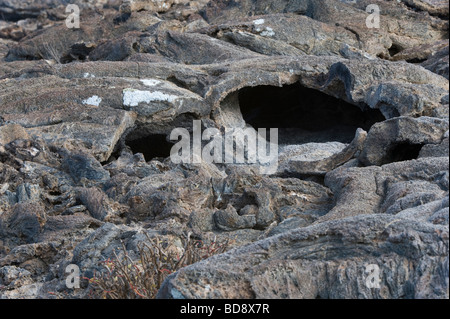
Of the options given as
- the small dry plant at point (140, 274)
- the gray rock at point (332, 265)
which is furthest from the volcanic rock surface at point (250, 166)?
the small dry plant at point (140, 274)

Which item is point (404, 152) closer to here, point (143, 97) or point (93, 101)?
→ point (143, 97)

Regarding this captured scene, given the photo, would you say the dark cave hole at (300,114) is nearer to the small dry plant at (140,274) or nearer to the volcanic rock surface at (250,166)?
the volcanic rock surface at (250,166)

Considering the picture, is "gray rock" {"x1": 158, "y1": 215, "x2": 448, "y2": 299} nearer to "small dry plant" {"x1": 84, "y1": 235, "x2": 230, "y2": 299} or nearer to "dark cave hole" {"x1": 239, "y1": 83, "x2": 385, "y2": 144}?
"small dry plant" {"x1": 84, "y1": 235, "x2": 230, "y2": 299}

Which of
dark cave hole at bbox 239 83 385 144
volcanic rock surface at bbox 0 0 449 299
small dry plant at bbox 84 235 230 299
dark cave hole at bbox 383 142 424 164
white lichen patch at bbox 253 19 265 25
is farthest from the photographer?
white lichen patch at bbox 253 19 265 25

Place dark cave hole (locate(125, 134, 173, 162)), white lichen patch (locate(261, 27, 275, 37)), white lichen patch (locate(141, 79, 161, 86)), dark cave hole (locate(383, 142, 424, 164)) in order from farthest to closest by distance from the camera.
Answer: white lichen patch (locate(261, 27, 275, 37)) → dark cave hole (locate(125, 134, 173, 162)) → white lichen patch (locate(141, 79, 161, 86)) → dark cave hole (locate(383, 142, 424, 164))

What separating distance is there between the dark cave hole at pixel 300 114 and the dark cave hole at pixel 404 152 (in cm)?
406

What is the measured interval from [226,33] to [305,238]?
13.3 metres

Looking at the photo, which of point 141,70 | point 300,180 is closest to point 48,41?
point 141,70

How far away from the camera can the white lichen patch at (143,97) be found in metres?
14.1

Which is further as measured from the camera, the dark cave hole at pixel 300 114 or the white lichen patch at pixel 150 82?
the dark cave hole at pixel 300 114

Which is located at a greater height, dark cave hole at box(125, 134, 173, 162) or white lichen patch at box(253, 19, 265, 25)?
white lichen patch at box(253, 19, 265, 25)

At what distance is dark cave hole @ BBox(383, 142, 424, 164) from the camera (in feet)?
36.8

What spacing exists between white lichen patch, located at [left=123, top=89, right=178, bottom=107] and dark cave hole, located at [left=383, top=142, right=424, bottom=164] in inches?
173

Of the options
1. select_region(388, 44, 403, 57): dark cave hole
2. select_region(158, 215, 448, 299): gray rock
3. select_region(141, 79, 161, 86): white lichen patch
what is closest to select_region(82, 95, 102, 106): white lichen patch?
select_region(141, 79, 161, 86): white lichen patch
